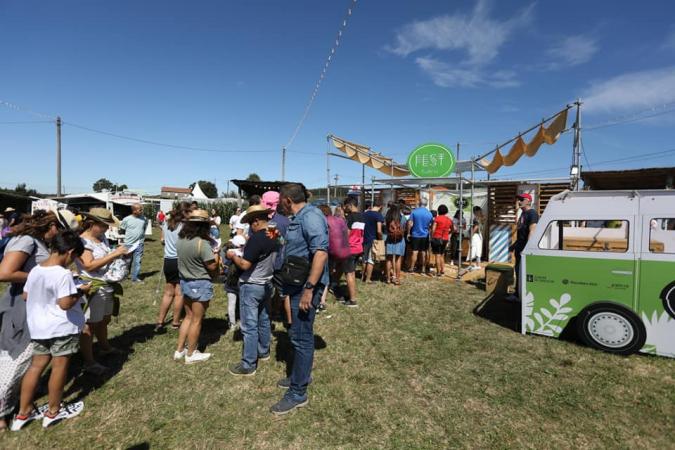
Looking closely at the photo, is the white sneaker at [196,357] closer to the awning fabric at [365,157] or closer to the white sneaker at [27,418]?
the white sneaker at [27,418]

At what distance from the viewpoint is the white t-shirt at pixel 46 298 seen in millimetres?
2625

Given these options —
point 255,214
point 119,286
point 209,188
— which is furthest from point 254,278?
point 209,188

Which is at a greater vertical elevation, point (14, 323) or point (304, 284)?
point (304, 284)

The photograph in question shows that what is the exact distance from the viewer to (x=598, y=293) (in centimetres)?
413

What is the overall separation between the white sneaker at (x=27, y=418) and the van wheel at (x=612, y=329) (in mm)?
5852

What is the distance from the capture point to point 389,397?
3.35m

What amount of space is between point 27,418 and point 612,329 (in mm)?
6151

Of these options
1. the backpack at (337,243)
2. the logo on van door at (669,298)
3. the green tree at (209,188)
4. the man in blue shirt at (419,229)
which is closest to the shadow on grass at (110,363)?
the backpack at (337,243)

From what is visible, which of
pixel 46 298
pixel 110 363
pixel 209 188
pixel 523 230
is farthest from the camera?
pixel 209 188

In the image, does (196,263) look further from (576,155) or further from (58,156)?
(58,156)

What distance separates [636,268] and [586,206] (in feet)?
2.91

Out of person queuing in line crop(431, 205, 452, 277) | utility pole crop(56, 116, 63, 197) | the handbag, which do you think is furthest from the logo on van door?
utility pole crop(56, 116, 63, 197)

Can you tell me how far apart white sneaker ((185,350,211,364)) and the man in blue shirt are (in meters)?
5.59

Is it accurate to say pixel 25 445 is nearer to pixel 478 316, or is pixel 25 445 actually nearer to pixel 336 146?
pixel 478 316
